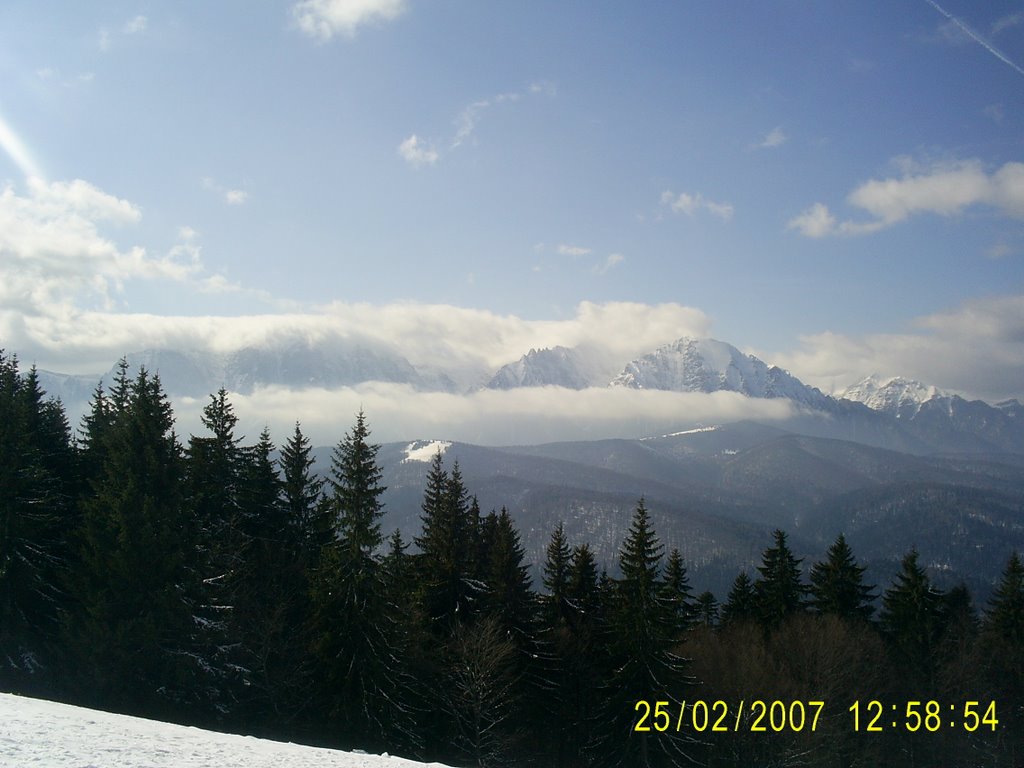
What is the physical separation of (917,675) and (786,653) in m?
10.6

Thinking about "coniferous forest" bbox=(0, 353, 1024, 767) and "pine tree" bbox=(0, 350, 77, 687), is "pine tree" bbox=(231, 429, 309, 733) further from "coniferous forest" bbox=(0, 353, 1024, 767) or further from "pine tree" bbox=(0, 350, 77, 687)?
"pine tree" bbox=(0, 350, 77, 687)

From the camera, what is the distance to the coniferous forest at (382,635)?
22016mm

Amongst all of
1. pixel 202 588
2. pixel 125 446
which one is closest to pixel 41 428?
pixel 125 446

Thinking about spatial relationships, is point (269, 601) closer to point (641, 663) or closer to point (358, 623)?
point (358, 623)

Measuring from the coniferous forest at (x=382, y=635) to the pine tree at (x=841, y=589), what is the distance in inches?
103

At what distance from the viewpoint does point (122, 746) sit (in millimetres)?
11539

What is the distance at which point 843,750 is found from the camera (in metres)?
29.8

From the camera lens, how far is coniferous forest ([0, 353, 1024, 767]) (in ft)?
72.2

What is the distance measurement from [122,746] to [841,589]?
4292cm

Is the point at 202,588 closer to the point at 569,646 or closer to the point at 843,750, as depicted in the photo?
the point at 569,646

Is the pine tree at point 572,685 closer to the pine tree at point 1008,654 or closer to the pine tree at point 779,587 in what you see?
the pine tree at point 779,587
